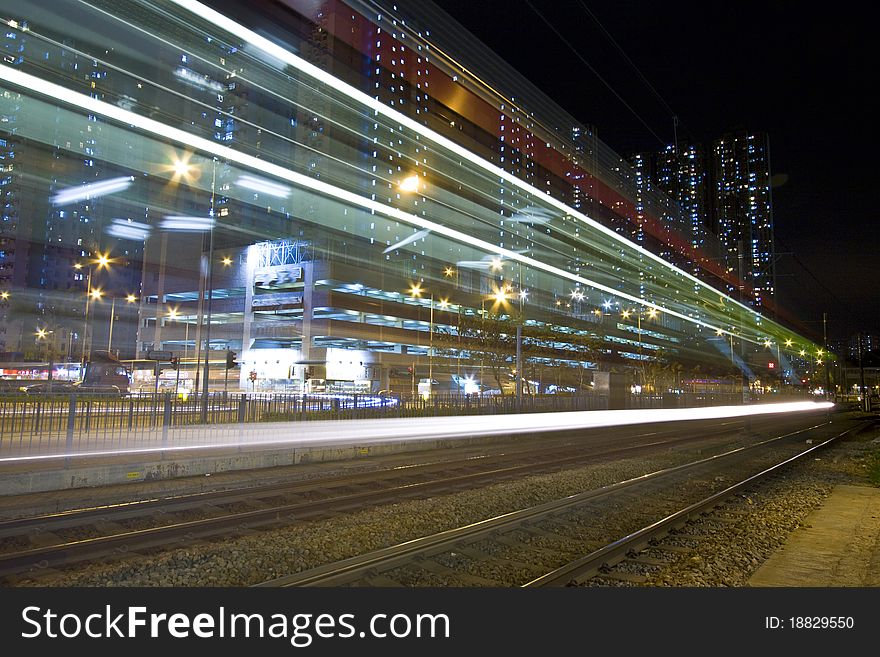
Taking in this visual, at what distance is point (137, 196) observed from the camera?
55.0ft

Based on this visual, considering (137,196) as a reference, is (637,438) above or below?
below

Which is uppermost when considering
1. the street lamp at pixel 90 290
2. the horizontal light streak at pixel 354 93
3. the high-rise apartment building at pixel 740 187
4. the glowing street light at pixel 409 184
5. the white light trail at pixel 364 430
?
the high-rise apartment building at pixel 740 187

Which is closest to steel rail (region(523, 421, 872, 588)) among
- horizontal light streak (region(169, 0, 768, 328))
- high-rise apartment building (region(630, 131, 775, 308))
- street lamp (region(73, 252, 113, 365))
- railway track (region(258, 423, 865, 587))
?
railway track (region(258, 423, 865, 587))

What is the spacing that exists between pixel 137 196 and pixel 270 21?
6108mm

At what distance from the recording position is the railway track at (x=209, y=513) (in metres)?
7.14

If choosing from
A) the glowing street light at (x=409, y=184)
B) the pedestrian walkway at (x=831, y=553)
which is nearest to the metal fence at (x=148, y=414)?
the glowing street light at (x=409, y=184)

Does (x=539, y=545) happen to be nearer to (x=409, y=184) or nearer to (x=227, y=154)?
(x=227, y=154)

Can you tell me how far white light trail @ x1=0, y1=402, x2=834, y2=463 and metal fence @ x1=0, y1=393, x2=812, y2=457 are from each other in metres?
0.17

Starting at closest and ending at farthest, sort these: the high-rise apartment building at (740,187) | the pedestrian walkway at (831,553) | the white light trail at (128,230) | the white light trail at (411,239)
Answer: the pedestrian walkway at (831,553) < the white light trail at (128,230) < the white light trail at (411,239) < the high-rise apartment building at (740,187)

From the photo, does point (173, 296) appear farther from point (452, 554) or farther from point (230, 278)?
point (452, 554)

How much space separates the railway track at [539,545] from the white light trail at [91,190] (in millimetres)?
12155

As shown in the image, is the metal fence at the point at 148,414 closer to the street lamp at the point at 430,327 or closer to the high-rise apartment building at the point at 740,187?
the street lamp at the point at 430,327

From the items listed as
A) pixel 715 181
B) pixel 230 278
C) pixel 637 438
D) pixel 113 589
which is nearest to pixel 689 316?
pixel 637 438

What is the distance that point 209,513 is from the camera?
9.41 metres
